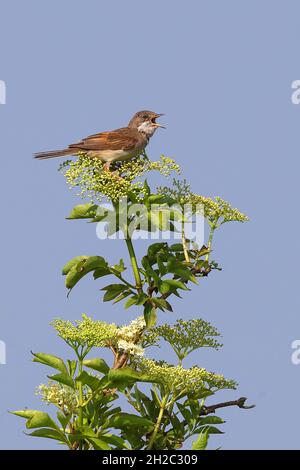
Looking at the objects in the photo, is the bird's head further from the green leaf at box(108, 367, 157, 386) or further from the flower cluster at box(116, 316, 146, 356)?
the green leaf at box(108, 367, 157, 386)

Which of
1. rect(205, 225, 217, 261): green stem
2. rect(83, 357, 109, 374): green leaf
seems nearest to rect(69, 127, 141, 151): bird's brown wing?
rect(205, 225, 217, 261): green stem

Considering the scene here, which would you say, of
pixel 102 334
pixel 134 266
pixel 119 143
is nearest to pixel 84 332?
pixel 102 334

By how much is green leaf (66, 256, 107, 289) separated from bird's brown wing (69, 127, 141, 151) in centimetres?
178

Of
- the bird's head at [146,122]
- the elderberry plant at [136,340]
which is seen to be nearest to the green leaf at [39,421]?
the elderberry plant at [136,340]

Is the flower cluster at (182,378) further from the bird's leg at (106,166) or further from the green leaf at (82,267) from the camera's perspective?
the bird's leg at (106,166)

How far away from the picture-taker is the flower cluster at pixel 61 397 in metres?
12.1

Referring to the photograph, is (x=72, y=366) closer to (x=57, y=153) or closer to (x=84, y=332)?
(x=84, y=332)

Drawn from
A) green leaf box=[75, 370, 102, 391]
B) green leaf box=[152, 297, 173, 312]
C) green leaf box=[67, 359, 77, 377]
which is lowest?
green leaf box=[75, 370, 102, 391]

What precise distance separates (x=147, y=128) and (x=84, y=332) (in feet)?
11.9

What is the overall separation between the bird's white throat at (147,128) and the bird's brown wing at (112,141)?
21 centimetres

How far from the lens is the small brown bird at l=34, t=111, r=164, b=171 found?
1339cm
